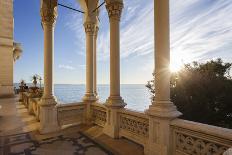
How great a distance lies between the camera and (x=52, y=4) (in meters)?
9.04

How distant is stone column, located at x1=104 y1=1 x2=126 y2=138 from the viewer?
24.6 feet

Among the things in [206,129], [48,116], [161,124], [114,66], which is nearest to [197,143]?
[206,129]

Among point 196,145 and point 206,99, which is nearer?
point 196,145

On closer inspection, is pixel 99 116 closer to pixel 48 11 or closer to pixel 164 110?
pixel 164 110

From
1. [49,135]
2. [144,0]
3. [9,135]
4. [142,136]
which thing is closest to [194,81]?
[144,0]

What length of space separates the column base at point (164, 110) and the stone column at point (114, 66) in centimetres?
236

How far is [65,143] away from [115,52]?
398 centimetres

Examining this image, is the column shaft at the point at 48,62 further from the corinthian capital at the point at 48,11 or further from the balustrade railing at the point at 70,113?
the balustrade railing at the point at 70,113

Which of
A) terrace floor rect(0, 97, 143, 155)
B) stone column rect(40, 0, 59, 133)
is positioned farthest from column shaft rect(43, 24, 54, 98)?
terrace floor rect(0, 97, 143, 155)

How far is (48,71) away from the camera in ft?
28.9

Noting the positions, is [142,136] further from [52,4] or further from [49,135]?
[52,4]

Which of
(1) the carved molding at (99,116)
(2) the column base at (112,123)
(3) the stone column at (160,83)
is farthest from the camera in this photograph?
(1) the carved molding at (99,116)

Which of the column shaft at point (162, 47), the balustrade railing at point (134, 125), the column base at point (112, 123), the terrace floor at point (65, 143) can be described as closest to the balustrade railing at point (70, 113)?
the terrace floor at point (65, 143)

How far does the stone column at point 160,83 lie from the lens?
518cm
